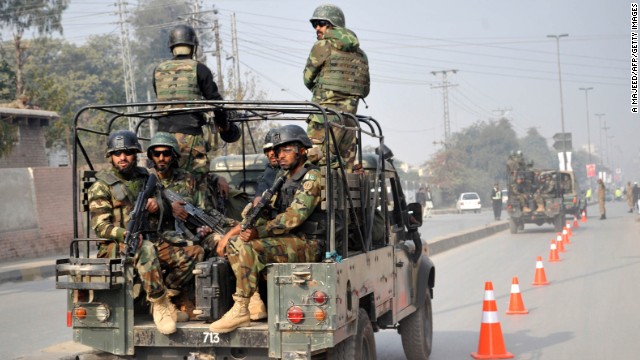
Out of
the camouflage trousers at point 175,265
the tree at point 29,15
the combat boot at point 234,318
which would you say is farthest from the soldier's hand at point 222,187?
the tree at point 29,15

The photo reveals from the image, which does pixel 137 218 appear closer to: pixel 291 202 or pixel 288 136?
pixel 291 202

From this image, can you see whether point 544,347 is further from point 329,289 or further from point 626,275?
point 626,275

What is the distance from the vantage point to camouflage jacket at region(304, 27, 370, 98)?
377 inches

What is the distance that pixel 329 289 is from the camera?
6.43 metres

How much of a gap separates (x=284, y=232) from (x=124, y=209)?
1308mm

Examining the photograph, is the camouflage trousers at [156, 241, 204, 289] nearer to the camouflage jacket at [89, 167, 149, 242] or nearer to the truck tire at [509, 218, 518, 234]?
the camouflage jacket at [89, 167, 149, 242]

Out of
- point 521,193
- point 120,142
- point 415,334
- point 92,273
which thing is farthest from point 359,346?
point 521,193

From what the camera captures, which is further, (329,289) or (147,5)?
(147,5)

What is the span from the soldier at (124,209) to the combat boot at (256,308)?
1.73ft

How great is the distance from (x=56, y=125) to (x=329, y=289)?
34.3m

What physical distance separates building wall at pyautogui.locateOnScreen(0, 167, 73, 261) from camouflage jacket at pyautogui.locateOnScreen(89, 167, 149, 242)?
748 inches

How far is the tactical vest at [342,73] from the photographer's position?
380 inches

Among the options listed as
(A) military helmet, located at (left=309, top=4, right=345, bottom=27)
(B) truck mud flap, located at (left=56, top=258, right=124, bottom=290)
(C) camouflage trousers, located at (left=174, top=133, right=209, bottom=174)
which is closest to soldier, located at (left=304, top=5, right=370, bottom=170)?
(A) military helmet, located at (left=309, top=4, right=345, bottom=27)

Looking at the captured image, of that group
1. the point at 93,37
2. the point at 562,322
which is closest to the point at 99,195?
the point at 562,322
